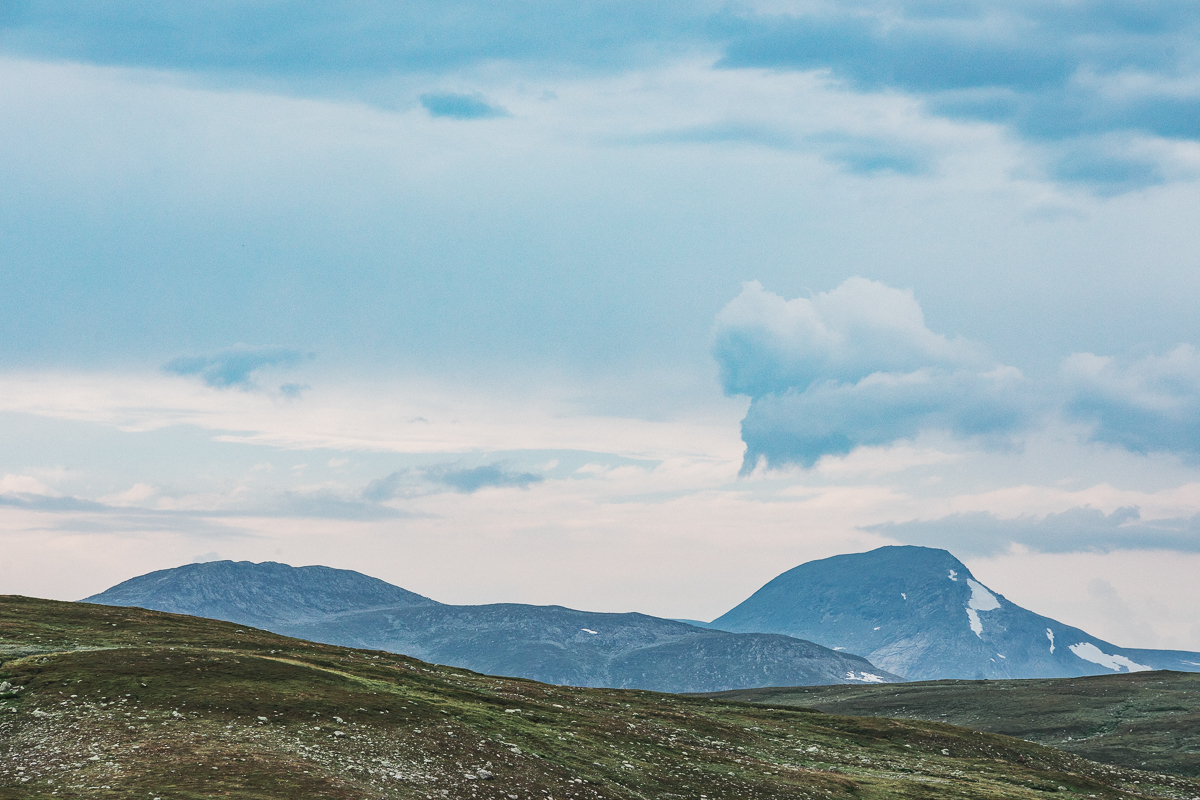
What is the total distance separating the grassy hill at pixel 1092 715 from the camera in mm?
134500

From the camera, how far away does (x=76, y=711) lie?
5019 cm

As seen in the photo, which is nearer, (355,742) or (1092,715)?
(355,742)

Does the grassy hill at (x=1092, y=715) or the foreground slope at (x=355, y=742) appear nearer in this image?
the foreground slope at (x=355, y=742)

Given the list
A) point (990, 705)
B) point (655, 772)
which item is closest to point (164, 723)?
point (655, 772)

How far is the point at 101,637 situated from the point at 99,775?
41.5 metres

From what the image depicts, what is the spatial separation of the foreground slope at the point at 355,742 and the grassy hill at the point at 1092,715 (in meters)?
49.1

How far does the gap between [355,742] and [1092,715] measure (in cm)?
15558

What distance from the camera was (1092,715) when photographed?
168125mm

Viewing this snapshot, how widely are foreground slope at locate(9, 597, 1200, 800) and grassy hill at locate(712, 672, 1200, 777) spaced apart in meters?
49.1

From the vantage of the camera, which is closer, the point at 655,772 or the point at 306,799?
the point at 306,799

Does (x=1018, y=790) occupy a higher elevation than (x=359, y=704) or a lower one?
lower

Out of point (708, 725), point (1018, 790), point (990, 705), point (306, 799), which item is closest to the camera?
point (306, 799)

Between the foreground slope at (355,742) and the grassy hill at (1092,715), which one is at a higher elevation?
the foreground slope at (355,742)

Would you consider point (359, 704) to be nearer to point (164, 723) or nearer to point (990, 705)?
point (164, 723)
